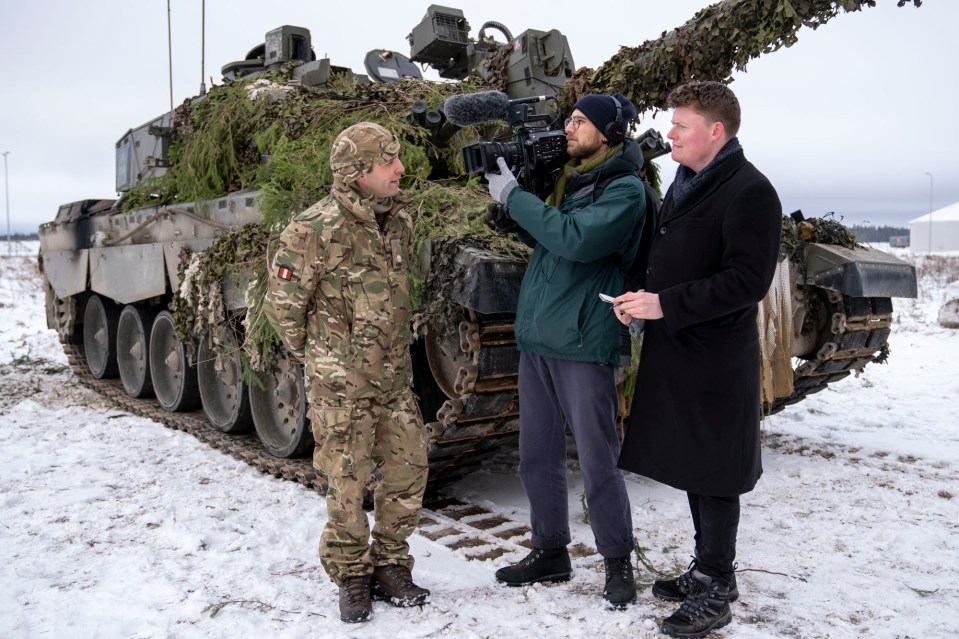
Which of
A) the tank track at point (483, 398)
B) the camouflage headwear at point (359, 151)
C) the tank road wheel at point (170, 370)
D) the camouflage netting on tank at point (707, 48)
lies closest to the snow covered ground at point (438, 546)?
the tank track at point (483, 398)

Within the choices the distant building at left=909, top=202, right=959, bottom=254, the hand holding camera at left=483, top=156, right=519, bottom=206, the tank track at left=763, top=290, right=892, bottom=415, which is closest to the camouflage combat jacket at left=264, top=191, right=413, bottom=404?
the hand holding camera at left=483, top=156, right=519, bottom=206

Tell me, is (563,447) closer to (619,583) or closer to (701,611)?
(619,583)

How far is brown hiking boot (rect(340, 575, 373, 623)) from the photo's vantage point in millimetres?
3154

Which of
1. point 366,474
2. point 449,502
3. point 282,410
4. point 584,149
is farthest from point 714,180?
point 282,410

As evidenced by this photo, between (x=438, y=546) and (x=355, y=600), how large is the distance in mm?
964

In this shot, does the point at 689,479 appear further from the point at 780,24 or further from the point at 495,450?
the point at 495,450

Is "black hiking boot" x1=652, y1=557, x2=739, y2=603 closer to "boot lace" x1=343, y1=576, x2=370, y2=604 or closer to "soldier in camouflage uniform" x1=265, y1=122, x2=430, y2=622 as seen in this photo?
"soldier in camouflage uniform" x1=265, y1=122, x2=430, y2=622

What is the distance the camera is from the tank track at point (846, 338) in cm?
570

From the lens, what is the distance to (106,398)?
8.41 metres

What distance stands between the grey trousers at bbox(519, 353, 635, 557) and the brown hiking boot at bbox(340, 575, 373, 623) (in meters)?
0.74

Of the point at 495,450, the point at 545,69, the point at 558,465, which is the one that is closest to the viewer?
the point at 558,465

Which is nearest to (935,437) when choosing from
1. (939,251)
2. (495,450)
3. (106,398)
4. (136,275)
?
(495,450)

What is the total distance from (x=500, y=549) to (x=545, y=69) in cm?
325

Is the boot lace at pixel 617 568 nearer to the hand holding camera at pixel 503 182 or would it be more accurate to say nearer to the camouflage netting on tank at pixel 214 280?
the hand holding camera at pixel 503 182
